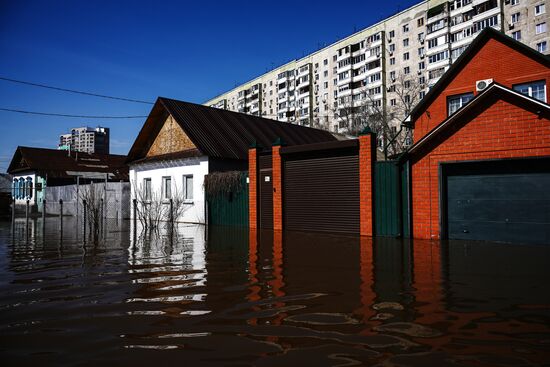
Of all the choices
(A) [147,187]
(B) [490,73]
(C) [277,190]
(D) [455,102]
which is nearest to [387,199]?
(C) [277,190]

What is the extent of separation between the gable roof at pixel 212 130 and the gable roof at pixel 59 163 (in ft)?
38.1

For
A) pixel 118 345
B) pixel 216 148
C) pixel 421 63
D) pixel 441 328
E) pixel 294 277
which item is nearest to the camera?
pixel 118 345

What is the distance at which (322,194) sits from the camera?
1427cm

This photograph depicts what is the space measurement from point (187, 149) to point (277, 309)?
1706 cm

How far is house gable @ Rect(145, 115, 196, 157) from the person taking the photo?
2073cm

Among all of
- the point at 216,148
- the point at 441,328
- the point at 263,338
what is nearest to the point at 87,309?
the point at 263,338

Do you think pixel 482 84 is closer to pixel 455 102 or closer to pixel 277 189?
pixel 455 102

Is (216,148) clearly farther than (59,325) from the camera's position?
Yes

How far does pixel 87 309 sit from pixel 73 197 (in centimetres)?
2495

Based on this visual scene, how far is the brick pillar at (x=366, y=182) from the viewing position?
12.6 m

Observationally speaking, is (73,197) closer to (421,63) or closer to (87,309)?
(87,309)

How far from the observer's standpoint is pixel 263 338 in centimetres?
363

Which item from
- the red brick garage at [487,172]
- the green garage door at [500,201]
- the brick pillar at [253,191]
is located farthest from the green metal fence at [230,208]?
the green garage door at [500,201]

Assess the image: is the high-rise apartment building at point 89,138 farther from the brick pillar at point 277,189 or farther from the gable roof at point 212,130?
the brick pillar at point 277,189
